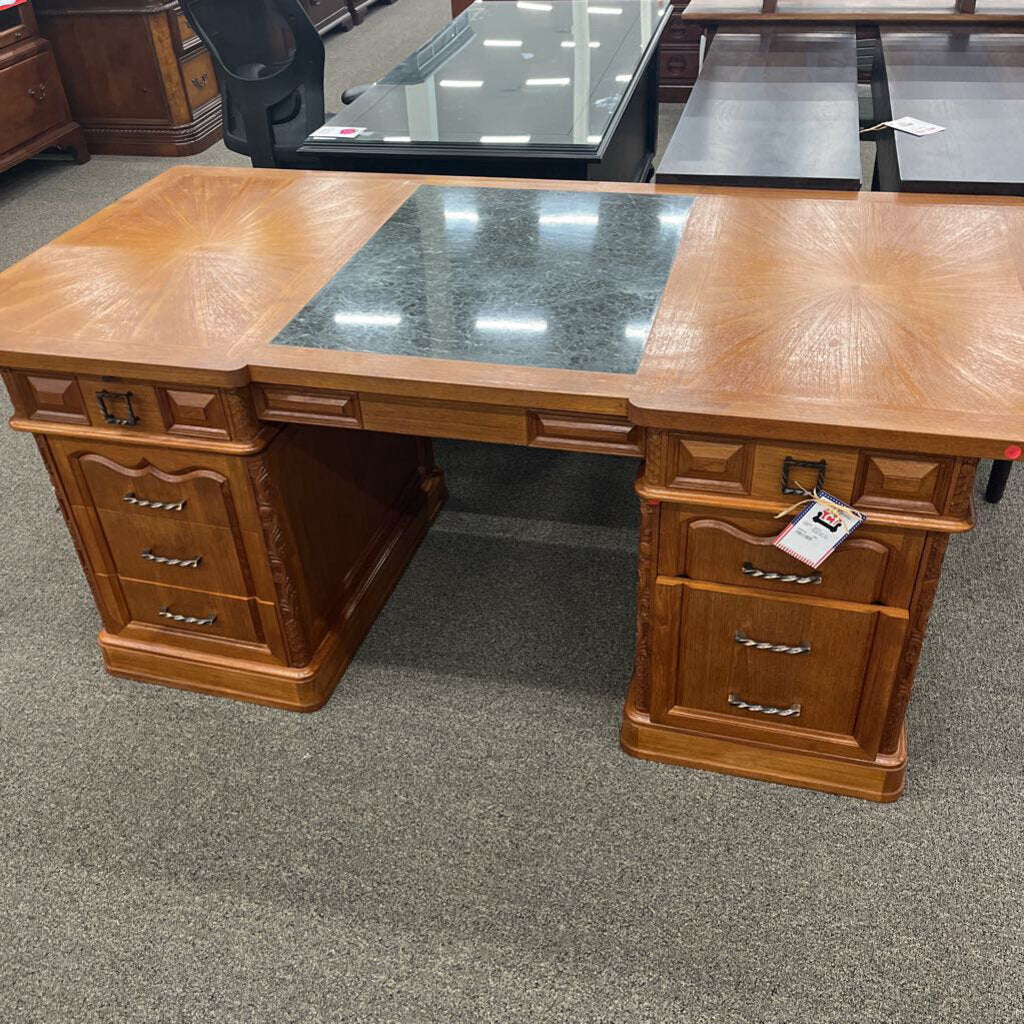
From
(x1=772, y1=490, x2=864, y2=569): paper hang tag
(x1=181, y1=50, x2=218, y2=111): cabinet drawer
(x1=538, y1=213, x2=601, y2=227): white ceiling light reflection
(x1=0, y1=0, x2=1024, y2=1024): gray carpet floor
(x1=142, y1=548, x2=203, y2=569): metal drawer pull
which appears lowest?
(x1=0, y1=0, x2=1024, y2=1024): gray carpet floor

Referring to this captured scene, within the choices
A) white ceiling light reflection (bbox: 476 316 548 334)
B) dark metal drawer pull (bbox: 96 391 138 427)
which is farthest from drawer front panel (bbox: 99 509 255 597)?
white ceiling light reflection (bbox: 476 316 548 334)

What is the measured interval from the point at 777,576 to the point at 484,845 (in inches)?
26.6

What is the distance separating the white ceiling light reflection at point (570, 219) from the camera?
1901mm

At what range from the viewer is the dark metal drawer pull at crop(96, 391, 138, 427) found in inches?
63.7

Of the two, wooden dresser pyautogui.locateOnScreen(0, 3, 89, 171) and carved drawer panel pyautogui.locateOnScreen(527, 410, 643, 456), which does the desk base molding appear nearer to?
carved drawer panel pyautogui.locateOnScreen(527, 410, 643, 456)

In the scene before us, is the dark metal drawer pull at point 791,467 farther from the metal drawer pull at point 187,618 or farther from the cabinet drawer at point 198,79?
the cabinet drawer at point 198,79

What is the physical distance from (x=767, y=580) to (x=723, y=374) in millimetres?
341

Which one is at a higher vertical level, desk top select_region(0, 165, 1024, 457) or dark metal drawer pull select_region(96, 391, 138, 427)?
desk top select_region(0, 165, 1024, 457)

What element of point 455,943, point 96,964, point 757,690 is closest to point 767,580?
point 757,690

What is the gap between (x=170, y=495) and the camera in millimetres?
1734

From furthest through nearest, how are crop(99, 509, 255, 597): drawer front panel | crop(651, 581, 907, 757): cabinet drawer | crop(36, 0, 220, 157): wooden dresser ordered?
1. crop(36, 0, 220, 157): wooden dresser
2. crop(99, 509, 255, 597): drawer front panel
3. crop(651, 581, 907, 757): cabinet drawer

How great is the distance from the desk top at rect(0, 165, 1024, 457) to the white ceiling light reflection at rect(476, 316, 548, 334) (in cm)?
3

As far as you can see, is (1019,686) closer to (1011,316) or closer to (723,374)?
(1011,316)

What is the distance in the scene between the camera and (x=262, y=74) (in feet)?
10.7
